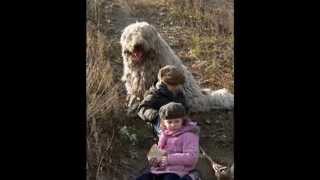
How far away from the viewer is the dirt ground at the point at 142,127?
17.1ft

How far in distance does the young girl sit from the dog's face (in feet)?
1.40

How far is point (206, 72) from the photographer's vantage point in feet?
17.4

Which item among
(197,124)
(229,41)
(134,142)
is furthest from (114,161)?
(229,41)

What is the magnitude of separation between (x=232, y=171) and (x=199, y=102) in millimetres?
561

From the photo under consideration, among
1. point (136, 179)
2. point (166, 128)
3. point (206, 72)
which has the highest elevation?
point (206, 72)

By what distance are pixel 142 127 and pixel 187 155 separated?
16.0 inches

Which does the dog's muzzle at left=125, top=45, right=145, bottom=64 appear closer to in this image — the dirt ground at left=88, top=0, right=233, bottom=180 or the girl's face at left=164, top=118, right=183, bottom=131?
the dirt ground at left=88, top=0, right=233, bottom=180

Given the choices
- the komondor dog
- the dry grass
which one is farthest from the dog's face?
the dry grass

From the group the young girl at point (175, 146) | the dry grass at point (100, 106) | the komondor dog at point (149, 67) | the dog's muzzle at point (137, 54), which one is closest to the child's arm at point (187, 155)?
the young girl at point (175, 146)

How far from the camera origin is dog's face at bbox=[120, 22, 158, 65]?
5.26m

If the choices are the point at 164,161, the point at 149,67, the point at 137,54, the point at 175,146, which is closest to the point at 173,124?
the point at 175,146

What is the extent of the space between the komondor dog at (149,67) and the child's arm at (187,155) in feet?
0.85
